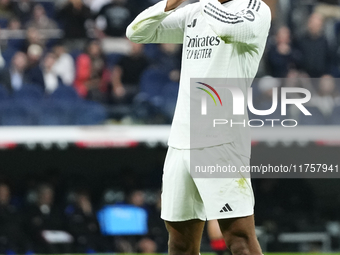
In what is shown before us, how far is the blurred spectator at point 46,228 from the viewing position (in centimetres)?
840

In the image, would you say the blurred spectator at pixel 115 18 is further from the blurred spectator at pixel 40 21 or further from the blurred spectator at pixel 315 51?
the blurred spectator at pixel 315 51

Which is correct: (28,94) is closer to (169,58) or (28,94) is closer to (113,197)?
(113,197)

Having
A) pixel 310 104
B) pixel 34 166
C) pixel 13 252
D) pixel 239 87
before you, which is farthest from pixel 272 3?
pixel 239 87

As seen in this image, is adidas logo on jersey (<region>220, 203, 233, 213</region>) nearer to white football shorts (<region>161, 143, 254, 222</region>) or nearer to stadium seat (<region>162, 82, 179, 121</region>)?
white football shorts (<region>161, 143, 254, 222</region>)

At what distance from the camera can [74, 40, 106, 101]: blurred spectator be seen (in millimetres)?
8836

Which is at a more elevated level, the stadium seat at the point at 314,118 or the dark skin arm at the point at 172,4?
the dark skin arm at the point at 172,4

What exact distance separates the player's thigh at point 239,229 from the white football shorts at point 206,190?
0.03 m

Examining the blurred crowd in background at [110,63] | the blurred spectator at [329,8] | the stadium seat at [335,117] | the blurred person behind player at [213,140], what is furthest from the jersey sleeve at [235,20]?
the blurred spectator at [329,8]

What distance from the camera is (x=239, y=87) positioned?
3486 mm

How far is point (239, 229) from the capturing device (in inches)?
131

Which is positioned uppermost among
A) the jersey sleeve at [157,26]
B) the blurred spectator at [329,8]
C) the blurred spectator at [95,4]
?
the jersey sleeve at [157,26]

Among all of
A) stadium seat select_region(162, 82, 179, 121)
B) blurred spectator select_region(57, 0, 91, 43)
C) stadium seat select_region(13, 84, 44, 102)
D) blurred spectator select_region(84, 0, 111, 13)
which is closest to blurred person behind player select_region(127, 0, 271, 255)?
stadium seat select_region(162, 82, 179, 121)

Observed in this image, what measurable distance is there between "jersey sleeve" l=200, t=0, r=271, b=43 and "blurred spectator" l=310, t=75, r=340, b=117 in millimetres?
5221

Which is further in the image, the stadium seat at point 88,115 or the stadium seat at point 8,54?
the stadium seat at point 8,54
